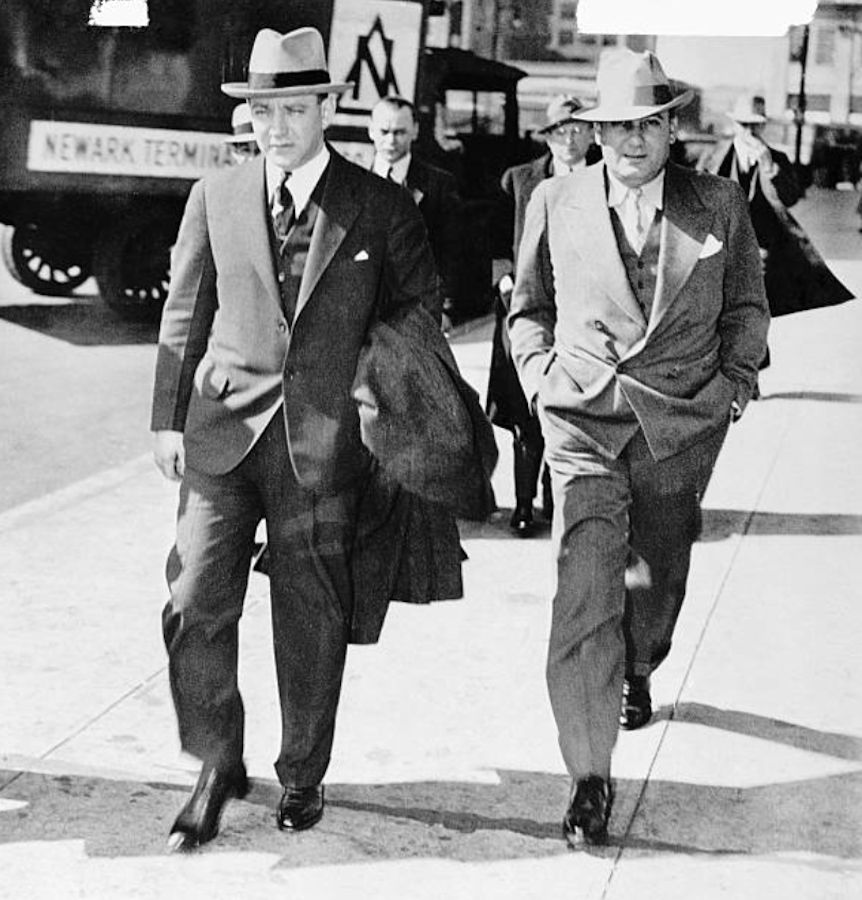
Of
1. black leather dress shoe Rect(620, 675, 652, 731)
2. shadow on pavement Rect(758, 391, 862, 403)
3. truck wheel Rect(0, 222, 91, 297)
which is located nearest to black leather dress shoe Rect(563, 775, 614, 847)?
black leather dress shoe Rect(620, 675, 652, 731)

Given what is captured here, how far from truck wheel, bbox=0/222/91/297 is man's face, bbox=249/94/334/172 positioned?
7741 millimetres

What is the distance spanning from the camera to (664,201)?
11.0 feet

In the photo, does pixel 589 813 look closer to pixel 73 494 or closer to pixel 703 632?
pixel 703 632

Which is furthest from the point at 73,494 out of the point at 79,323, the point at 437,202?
the point at 79,323

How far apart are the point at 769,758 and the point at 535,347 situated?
1051 millimetres

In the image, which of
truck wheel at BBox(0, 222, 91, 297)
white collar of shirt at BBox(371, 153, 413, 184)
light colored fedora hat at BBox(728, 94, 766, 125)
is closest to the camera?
light colored fedora hat at BBox(728, 94, 766, 125)

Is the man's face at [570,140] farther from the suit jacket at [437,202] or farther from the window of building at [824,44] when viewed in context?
the window of building at [824,44]

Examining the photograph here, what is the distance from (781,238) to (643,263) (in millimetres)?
1587

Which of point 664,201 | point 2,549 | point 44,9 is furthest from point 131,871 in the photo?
point 44,9

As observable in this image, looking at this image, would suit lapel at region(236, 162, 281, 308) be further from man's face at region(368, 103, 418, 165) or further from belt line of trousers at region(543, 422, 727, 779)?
man's face at region(368, 103, 418, 165)

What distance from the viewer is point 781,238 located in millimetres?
4816

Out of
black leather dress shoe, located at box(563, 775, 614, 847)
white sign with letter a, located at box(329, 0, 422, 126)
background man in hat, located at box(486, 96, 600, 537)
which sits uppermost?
white sign with letter a, located at box(329, 0, 422, 126)

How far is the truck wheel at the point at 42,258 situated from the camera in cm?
1067

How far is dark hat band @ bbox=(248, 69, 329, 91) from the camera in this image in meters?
3.06
